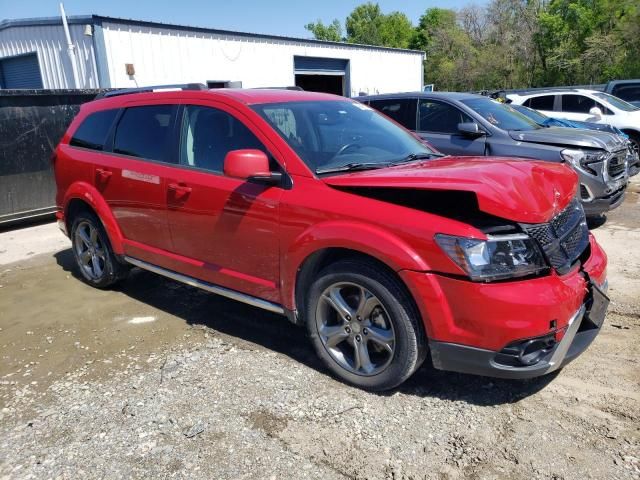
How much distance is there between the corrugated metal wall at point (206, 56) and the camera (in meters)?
13.6

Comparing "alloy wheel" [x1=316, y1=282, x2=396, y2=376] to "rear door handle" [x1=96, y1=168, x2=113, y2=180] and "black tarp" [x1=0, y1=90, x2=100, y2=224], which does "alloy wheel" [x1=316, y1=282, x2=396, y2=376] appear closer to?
"rear door handle" [x1=96, y1=168, x2=113, y2=180]

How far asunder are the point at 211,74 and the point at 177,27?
1871 millimetres

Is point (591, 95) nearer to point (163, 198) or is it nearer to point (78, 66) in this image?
point (163, 198)

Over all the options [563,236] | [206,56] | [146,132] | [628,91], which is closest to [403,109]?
[146,132]

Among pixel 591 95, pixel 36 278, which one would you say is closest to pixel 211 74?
pixel 591 95

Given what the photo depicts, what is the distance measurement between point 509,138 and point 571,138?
30.2 inches

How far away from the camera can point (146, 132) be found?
4438 millimetres

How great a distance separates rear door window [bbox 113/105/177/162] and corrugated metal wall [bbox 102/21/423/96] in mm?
9878

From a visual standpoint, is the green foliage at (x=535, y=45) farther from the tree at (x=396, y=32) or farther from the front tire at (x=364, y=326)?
the front tire at (x=364, y=326)

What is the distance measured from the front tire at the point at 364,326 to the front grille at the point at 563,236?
761 mm

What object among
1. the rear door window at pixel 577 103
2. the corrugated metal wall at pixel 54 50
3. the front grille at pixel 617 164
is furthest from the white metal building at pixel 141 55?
the front grille at pixel 617 164

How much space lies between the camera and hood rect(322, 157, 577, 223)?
8.95ft

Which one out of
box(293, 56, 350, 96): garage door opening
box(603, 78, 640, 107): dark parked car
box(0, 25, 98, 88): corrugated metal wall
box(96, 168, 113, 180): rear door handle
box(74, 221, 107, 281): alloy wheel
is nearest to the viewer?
box(96, 168, 113, 180): rear door handle

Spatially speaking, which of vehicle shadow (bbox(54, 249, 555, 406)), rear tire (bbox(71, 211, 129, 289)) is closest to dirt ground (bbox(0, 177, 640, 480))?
vehicle shadow (bbox(54, 249, 555, 406))
